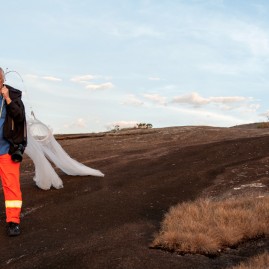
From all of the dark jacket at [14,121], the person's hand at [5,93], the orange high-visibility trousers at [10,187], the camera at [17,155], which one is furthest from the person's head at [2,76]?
the orange high-visibility trousers at [10,187]

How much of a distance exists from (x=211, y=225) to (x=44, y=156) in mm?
3970

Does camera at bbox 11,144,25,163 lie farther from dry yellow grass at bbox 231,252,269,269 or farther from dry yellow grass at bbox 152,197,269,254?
dry yellow grass at bbox 231,252,269,269

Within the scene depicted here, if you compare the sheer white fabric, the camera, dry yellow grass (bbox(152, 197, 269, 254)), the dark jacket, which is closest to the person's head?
the dark jacket

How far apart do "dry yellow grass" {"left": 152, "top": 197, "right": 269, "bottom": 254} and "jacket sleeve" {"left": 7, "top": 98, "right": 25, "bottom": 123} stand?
258cm

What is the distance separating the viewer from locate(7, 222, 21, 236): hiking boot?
6.72 metres

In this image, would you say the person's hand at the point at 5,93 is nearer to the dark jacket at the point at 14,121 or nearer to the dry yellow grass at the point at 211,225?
the dark jacket at the point at 14,121

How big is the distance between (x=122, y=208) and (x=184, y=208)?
4.48 ft

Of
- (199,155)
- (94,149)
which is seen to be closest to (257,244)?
(199,155)

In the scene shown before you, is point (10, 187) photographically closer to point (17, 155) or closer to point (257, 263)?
point (17, 155)

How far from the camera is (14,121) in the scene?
6.80m

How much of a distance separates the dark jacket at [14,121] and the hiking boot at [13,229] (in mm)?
1064

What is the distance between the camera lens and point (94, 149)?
15.1 m

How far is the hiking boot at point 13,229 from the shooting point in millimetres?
6723

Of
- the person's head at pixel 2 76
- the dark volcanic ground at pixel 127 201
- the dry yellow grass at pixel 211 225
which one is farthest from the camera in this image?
the person's head at pixel 2 76
